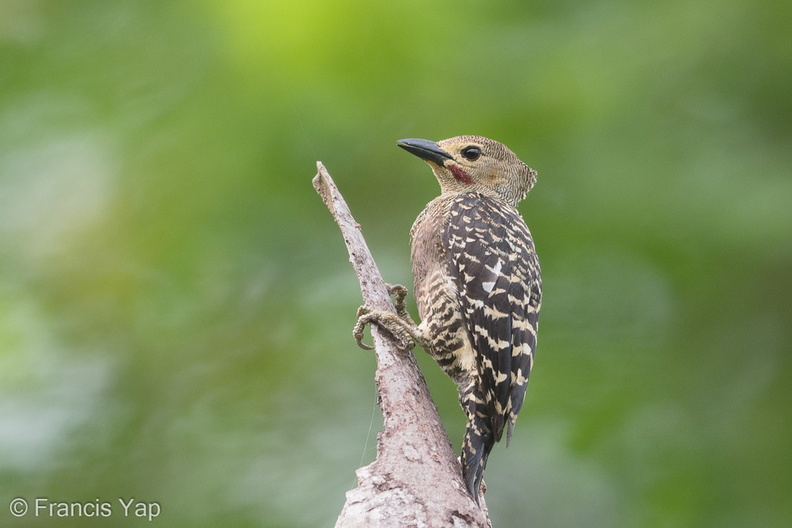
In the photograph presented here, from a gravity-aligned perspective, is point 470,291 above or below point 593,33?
below

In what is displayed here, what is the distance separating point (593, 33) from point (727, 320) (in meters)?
1.66

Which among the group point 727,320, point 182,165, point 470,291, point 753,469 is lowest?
point 753,469

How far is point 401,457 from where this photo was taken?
2.67 m

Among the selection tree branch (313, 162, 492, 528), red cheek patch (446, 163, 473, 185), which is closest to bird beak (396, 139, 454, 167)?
red cheek patch (446, 163, 473, 185)

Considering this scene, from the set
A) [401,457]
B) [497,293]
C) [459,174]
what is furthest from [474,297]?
[401,457]

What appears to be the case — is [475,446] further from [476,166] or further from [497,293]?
[476,166]

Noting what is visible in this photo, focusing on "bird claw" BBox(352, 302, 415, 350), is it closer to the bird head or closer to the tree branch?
the tree branch

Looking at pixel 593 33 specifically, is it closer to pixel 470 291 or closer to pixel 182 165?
pixel 470 291

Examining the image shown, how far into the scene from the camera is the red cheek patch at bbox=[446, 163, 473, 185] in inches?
164

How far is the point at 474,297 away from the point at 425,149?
76 cm

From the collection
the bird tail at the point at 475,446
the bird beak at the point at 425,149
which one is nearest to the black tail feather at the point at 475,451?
the bird tail at the point at 475,446

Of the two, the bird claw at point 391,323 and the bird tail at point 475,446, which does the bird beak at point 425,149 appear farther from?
the bird tail at point 475,446

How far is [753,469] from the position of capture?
11.4 feet

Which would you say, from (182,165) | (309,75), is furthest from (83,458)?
(309,75)
